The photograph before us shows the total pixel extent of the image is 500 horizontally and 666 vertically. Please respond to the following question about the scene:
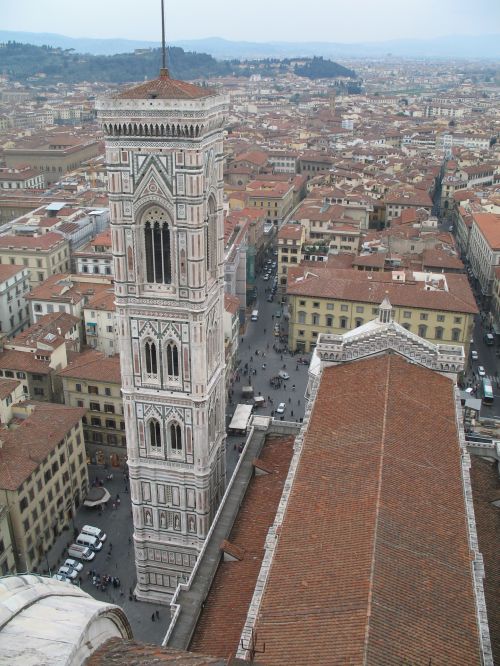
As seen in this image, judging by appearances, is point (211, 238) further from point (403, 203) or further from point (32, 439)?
point (403, 203)

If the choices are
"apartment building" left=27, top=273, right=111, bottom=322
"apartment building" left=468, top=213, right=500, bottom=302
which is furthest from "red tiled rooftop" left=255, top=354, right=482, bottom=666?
"apartment building" left=468, top=213, right=500, bottom=302

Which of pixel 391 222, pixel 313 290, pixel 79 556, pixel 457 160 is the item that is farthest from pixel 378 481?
pixel 457 160

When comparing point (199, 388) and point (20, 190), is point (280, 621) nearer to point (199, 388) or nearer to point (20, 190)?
point (199, 388)

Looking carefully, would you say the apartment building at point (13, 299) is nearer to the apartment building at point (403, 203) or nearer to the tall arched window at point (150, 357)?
the tall arched window at point (150, 357)

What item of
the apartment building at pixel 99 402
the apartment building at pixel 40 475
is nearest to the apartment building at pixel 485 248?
the apartment building at pixel 99 402

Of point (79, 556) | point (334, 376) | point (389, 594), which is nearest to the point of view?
point (389, 594)

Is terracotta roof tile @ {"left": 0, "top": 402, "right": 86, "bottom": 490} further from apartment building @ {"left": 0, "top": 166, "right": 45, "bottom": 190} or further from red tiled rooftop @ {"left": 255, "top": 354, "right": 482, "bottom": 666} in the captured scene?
apartment building @ {"left": 0, "top": 166, "right": 45, "bottom": 190}
